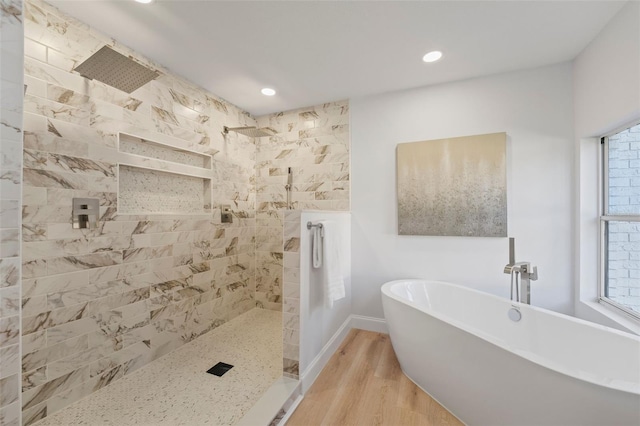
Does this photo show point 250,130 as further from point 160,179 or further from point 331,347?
point 331,347

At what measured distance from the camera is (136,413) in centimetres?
160

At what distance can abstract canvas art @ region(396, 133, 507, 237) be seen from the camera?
7.64 ft

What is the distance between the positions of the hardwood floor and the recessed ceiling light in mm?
2591

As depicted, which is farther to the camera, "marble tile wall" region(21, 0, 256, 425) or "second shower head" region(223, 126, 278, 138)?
"second shower head" region(223, 126, 278, 138)

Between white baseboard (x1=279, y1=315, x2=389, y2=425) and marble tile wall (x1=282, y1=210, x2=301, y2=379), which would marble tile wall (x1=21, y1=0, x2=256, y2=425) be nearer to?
marble tile wall (x1=282, y1=210, x2=301, y2=379)

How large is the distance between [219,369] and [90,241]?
4.44ft

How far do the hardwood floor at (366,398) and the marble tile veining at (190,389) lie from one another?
1.23ft

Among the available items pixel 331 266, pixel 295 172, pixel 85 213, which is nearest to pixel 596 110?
pixel 331 266

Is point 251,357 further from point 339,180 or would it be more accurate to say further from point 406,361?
point 339,180

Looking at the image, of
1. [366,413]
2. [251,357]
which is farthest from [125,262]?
[366,413]

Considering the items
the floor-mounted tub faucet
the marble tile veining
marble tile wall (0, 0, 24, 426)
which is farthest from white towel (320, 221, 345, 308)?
marble tile wall (0, 0, 24, 426)

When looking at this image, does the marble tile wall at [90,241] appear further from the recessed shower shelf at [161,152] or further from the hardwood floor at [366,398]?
the hardwood floor at [366,398]

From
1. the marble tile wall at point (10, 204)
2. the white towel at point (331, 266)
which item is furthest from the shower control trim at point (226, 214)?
the marble tile wall at point (10, 204)

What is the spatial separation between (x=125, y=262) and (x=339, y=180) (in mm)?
2135
